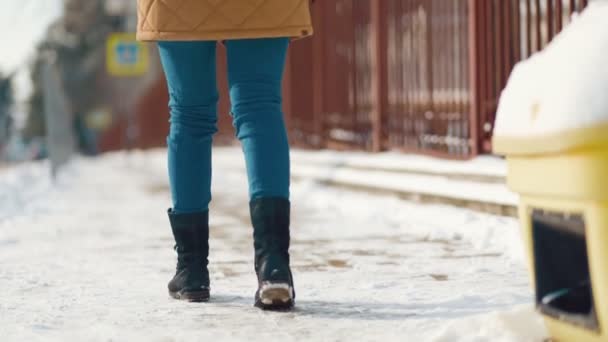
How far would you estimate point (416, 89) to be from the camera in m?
8.41

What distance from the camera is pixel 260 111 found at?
359 cm

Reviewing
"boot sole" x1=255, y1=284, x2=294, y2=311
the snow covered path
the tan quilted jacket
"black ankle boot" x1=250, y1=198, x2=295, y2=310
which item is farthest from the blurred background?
"boot sole" x1=255, y1=284, x2=294, y2=311

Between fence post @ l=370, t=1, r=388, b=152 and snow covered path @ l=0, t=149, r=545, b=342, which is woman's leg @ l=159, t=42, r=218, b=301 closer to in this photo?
snow covered path @ l=0, t=149, r=545, b=342

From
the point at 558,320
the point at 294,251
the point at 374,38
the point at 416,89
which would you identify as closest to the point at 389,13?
the point at 374,38

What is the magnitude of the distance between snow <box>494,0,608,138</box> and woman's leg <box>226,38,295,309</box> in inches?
43.8

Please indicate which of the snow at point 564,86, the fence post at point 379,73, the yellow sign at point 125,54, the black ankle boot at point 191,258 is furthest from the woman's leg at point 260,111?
the yellow sign at point 125,54

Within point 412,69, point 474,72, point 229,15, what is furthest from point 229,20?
point 412,69

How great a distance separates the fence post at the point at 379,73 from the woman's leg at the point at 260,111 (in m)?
5.37

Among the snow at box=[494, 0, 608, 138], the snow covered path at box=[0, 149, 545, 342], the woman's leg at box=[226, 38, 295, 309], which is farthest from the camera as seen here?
the woman's leg at box=[226, 38, 295, 309]

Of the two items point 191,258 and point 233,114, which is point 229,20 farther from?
point 191,258

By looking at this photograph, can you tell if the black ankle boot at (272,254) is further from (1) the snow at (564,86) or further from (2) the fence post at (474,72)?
(2) the fence post at (474,72)

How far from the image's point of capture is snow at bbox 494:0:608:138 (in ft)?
6.95

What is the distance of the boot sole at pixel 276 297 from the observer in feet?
11.0

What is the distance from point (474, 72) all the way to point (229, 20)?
357 centimetres
